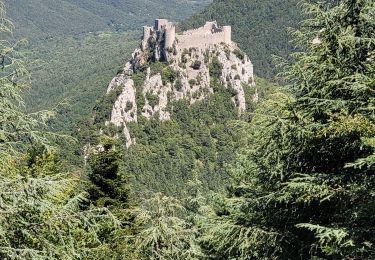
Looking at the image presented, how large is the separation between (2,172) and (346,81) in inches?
193

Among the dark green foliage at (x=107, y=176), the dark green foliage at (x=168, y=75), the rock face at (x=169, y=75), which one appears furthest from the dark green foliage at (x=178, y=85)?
the dark green foliage at (x=107, y=176)

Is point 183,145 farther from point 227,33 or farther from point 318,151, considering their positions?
point 318,151

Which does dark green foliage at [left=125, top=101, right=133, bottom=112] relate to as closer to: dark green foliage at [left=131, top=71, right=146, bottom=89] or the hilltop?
the hilltop

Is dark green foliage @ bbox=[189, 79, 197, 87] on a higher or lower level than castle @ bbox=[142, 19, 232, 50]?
lower

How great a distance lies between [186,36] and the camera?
98.8 meters

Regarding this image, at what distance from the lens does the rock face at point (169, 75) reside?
309 ft

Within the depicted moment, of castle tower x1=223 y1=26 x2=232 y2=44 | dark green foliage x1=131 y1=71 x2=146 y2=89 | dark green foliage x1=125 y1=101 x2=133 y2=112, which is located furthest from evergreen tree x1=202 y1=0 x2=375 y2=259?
castle tower x1=223 y1=26 x2=232 y2=44

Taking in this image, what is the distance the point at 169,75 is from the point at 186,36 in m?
8.96

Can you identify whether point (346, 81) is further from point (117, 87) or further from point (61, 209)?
point (117, 87)

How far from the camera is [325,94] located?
296 inches

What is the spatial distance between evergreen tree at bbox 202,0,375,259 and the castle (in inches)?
3473

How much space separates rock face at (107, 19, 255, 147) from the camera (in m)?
94.2

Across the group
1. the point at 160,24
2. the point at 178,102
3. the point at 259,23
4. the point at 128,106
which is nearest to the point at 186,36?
the point at 160,24

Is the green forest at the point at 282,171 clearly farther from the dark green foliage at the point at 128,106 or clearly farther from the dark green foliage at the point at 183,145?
the dark green foliage at the point at 128,106
